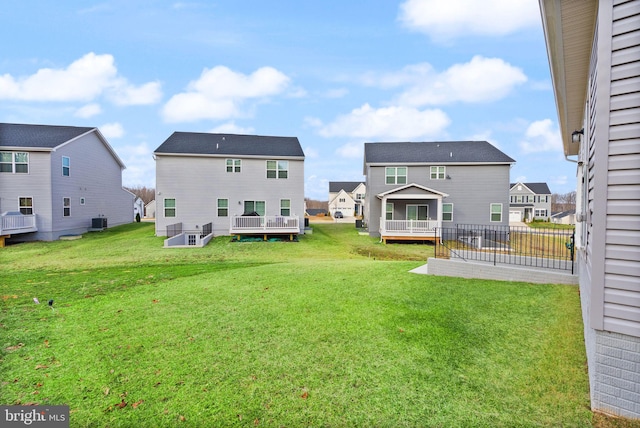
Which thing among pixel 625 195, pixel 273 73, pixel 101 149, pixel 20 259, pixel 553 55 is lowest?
pixel 20 259

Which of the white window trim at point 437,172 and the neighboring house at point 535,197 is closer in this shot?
the white window trim at point 437,172

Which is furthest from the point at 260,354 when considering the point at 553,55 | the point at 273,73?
the point at 273,73

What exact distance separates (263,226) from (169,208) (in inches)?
263

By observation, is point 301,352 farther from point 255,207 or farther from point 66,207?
point 66,207

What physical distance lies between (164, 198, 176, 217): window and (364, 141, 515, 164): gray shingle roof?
1414 centimetres

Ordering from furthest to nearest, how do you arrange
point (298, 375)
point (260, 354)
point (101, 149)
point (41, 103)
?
1. point (101, 149)
2. point (41, 103)
3. point (260, 354)
4. point (298, 375)

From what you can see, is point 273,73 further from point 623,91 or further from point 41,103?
point 623,91

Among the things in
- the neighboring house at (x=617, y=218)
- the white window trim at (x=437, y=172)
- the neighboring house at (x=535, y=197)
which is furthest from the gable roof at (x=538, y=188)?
the neighboring house at (x=617, y=218)

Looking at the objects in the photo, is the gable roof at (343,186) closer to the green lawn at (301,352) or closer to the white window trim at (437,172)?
the white window trim at (437,172)

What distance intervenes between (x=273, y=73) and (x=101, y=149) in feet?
50.0

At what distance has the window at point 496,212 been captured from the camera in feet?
70.4

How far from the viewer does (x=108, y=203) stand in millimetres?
25203

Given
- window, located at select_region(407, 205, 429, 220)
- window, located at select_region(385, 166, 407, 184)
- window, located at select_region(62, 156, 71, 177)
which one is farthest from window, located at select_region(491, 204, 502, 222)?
window, located at select_region(62, 156, 71, 177)

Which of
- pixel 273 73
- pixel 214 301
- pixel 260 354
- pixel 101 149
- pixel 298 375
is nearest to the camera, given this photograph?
pixel 298 375
